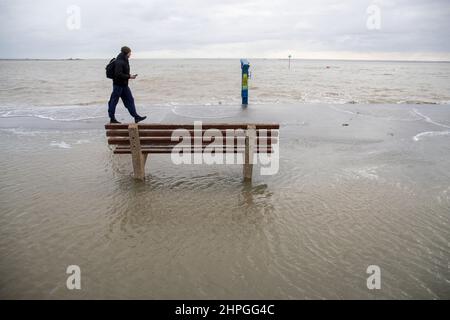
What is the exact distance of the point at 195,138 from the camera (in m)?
5.33

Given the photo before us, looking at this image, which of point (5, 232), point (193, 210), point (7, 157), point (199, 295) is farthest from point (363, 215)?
point (7, 157)

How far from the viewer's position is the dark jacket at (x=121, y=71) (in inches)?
298

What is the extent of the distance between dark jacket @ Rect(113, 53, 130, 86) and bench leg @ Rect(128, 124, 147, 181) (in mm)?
3005

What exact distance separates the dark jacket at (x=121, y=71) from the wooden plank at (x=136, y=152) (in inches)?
119

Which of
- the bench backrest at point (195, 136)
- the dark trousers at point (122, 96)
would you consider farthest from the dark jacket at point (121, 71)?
the bench backrest at point (195, 136)

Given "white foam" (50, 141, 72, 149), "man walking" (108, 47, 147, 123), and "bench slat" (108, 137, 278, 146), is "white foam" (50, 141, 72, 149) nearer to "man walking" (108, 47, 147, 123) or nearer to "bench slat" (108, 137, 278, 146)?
"man walking" (108, 47, 147, 123)

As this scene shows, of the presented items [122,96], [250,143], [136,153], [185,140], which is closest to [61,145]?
[122,96]

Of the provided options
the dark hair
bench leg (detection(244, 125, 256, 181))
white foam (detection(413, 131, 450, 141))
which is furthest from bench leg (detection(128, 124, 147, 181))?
white foam (detection(413, 131, 450, 141))

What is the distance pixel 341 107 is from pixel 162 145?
→ 10.9 meters

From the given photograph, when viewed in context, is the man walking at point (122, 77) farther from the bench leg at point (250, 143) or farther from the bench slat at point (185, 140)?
the bench leg at point (250, 143)

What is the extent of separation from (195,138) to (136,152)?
102 centimetres

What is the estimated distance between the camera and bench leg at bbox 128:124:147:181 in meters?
5.16
